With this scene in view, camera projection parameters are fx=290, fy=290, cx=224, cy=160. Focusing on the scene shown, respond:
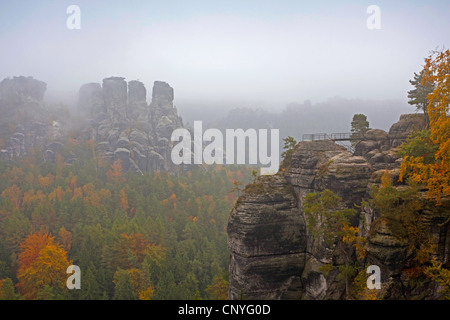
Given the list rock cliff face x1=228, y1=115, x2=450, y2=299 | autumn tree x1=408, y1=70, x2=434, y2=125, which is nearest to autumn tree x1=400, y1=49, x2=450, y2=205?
rock cliff face x1=228, y1=115, x2=450, y2=299

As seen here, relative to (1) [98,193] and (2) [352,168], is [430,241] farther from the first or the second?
(1) [98,193]

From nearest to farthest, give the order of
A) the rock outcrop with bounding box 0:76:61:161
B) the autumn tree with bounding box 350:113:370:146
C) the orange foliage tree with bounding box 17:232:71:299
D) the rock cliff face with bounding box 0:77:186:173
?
1. the autumn tree with bounding box 350:113:370:146
2. the orange foliage tree with bounding box 17:232:71:299
3. the rock outcrop with bounding box 0:76:61:161
4. the rock cliff face with bounding box 0:77:186:173

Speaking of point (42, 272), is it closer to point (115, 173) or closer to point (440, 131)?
point (440, 131)

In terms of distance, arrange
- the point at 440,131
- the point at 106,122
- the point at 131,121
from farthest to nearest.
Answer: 1. the point at 131,121
2. the point at 106,122
3. the point at 440,131

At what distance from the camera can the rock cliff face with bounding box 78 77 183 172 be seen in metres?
111

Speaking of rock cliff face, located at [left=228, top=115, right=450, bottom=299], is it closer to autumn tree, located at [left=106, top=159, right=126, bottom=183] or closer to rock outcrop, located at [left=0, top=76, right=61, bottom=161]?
autumn tree, located at [left=106, top=159, right=126, bottom=183]

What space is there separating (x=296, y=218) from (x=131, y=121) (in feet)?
353

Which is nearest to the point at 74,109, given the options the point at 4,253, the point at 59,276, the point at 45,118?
the point at 45,118

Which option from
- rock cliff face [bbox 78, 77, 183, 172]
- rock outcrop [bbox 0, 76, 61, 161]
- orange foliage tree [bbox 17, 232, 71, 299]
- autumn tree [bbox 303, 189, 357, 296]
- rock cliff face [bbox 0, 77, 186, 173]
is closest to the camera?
autumn tree [bbox 303, 189, 357, 296]

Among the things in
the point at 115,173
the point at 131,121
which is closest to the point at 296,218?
the point at 115,173

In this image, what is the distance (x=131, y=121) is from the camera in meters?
124

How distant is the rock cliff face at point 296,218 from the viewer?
26.4 m

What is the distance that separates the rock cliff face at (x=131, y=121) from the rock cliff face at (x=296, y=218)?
84.5 metres

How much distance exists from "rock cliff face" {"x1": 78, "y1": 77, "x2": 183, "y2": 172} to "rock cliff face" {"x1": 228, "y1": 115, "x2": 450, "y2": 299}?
84.5 m
